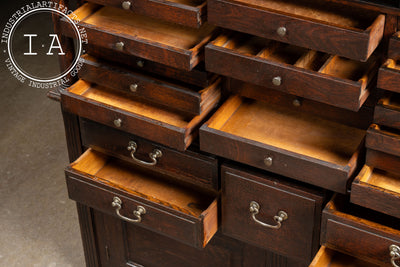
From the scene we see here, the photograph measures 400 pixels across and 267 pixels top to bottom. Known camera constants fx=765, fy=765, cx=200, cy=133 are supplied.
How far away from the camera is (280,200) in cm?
195

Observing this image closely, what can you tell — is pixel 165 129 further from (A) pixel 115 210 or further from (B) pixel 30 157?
(B) pixel 30 157

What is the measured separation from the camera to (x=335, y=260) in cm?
194

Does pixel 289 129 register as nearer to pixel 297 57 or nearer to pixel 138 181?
pixel 297 57

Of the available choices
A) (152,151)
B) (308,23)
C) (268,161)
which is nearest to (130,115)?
(152,151)

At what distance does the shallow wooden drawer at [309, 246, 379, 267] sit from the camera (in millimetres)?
1884

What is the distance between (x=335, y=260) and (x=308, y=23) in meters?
0.63

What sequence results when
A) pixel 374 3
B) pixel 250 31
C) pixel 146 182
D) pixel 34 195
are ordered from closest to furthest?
pixel 374 3, pixel 250 31, pixel 146 182, pixel 34 195

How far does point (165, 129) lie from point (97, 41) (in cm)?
30

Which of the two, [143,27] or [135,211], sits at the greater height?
[143,27]

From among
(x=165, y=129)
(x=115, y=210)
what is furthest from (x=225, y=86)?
(x=115, y=210)

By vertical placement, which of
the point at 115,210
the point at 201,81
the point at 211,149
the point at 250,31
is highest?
the point at 250,31

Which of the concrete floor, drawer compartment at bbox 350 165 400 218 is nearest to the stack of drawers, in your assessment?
drawer compartment at bbox 350 165 400 218

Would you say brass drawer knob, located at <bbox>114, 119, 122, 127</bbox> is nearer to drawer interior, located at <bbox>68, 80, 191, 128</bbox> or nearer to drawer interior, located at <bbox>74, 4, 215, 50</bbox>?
drawer interior, located at <bbox>68, 80, 191, 128</bbox>

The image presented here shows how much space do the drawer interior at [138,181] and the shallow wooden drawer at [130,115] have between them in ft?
0.61
